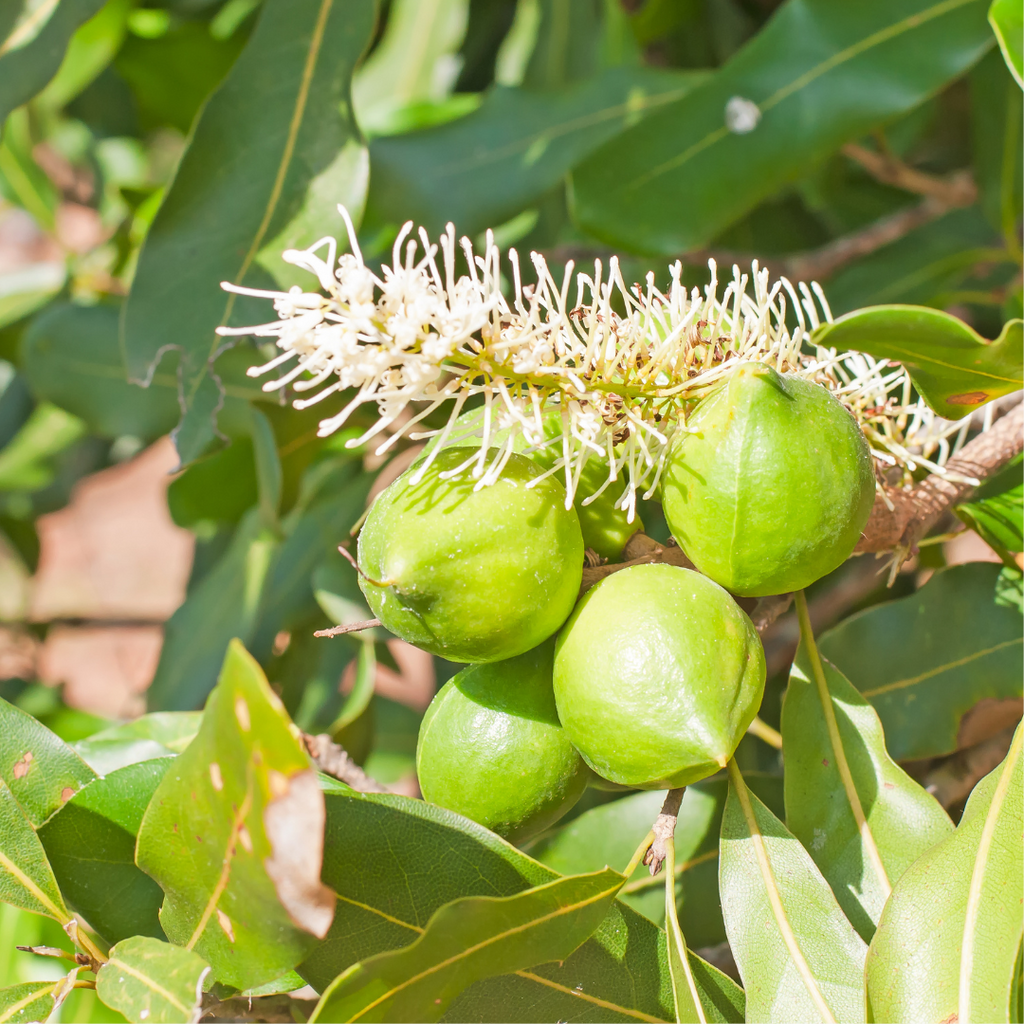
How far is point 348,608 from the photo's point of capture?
4.68ft

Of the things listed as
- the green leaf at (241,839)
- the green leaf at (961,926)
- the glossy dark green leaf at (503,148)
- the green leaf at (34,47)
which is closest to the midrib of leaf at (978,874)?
the green leaf at (961,926)

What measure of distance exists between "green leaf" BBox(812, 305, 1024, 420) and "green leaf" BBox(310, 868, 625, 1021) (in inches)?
19.4

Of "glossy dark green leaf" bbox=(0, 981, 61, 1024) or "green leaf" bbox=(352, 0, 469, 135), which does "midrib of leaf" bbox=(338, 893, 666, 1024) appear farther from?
"green leaf" bbox=(352, 0, 469, 135)

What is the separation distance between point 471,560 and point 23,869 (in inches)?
21.3

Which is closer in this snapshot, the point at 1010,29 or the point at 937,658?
the point at 1010,29

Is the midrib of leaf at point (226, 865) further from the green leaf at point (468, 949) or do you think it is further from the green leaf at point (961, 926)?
the green leaf at point (961, 926)

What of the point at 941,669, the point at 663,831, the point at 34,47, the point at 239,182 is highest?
the point at 34,47

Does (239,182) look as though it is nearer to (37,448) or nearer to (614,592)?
(614,592)

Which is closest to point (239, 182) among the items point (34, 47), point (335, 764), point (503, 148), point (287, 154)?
point (287, 154)

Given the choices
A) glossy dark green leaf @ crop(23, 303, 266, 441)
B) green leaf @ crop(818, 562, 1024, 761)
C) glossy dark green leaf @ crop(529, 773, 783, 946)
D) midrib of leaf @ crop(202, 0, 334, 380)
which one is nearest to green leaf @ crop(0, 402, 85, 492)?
glossy dark green leaf @ crop(23, 303, 266, 441)

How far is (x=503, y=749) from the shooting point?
0.81 metres

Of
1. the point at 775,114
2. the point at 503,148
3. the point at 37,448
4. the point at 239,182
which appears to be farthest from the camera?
the point at 37,448

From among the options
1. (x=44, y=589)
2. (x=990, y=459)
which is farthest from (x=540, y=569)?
(x=44, y=589)

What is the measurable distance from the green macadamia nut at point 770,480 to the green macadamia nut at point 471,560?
111mm
